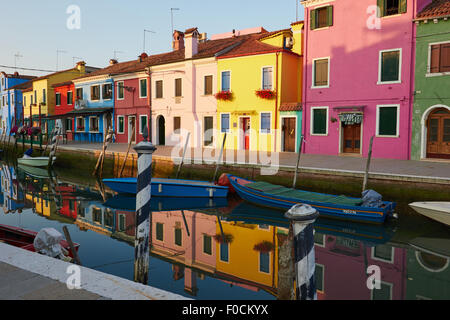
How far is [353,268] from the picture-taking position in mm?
7383

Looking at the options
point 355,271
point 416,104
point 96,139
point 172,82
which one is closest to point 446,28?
point 416,104

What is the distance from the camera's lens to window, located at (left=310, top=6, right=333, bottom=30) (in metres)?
18.4

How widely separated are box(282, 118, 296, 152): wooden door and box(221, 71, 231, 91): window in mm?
4476

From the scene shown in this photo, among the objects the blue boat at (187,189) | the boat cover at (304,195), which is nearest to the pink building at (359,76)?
the boat cover at (304,195)

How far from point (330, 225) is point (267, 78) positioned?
12.2m

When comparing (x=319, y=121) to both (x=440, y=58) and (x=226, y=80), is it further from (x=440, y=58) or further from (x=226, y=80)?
(x=226, y=80)

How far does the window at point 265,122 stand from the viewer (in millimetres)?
20844

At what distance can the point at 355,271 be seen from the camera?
7.21m

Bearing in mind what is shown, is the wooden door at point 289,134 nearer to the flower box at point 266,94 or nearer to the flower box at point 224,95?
the flower box at point 266,94

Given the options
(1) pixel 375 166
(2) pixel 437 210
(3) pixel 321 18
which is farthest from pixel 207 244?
(3) pixel 321 18

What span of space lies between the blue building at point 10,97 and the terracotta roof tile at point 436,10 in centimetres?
4432

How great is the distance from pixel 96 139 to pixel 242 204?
2219 cm

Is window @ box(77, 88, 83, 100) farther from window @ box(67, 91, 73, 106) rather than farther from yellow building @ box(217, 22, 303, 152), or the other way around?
yellow building @ box(217, 22, 303, 152)

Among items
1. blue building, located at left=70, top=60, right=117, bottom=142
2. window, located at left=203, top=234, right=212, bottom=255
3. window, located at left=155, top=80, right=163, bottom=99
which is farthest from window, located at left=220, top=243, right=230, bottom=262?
blue building, located at left=70, top=60, right=117, bottom=142
